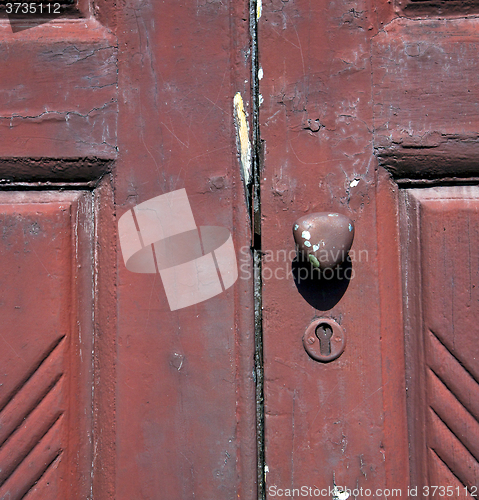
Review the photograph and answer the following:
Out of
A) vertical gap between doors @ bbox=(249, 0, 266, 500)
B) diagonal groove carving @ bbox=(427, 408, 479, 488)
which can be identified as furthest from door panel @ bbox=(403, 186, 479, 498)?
vertical gap between doors @ bbox=(249, 0, 266, 500)

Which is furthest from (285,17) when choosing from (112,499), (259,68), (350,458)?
(112,499)

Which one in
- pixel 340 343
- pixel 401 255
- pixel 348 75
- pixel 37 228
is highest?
pixel 348 75

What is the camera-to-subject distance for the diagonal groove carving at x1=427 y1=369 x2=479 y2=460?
2.38 ft

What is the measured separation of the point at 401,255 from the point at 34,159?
2.57 ft

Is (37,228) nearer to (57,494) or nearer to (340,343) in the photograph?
(57,494)

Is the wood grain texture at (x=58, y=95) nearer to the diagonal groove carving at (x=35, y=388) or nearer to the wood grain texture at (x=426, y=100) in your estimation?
the diagonal groove carving at (x=35, y=388)

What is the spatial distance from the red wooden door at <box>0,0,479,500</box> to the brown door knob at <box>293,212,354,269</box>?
67 mm

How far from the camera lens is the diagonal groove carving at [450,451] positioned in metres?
0.72

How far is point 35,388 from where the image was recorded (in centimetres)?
75

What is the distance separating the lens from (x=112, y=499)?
74cm

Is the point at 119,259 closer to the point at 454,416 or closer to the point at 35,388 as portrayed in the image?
the point at 35,388

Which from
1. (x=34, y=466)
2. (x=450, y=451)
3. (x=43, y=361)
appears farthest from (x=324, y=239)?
(x=34, y=466)

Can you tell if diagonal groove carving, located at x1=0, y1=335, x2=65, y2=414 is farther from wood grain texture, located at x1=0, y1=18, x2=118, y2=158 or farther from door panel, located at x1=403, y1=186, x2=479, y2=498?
door panel, located at x1=403, y1=186, x2=479, y2=498

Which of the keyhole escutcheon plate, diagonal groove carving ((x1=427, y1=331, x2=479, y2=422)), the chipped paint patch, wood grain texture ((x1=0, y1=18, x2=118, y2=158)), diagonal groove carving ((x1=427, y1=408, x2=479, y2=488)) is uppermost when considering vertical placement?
wood grain texture ((x1=0, y1=18, x2=118, y2=158))
